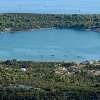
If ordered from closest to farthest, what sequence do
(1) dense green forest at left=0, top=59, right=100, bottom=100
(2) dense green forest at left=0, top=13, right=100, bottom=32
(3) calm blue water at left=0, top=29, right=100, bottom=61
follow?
(1) dense green forest at left=0, top=59, right=100, bottom=100 < (3) calm blue water at left=0, top=29, right=100, bottom=61 < (2) dense green forest at left=0, top=13, right=100, bottom=32

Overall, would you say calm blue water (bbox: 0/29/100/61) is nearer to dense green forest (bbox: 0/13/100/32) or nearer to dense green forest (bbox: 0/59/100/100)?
dense green forest (bbox: 0/13/100/32)

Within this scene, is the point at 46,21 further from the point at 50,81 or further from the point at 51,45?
the point at 50,81

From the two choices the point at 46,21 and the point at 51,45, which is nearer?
the point at 51,45

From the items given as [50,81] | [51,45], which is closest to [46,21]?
[51,45]

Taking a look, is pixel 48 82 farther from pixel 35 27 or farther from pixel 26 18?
pixel 26 18


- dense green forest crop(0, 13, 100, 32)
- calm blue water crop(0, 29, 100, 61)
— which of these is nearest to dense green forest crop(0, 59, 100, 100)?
calm blue water crop(0, 29, 100, 61)
